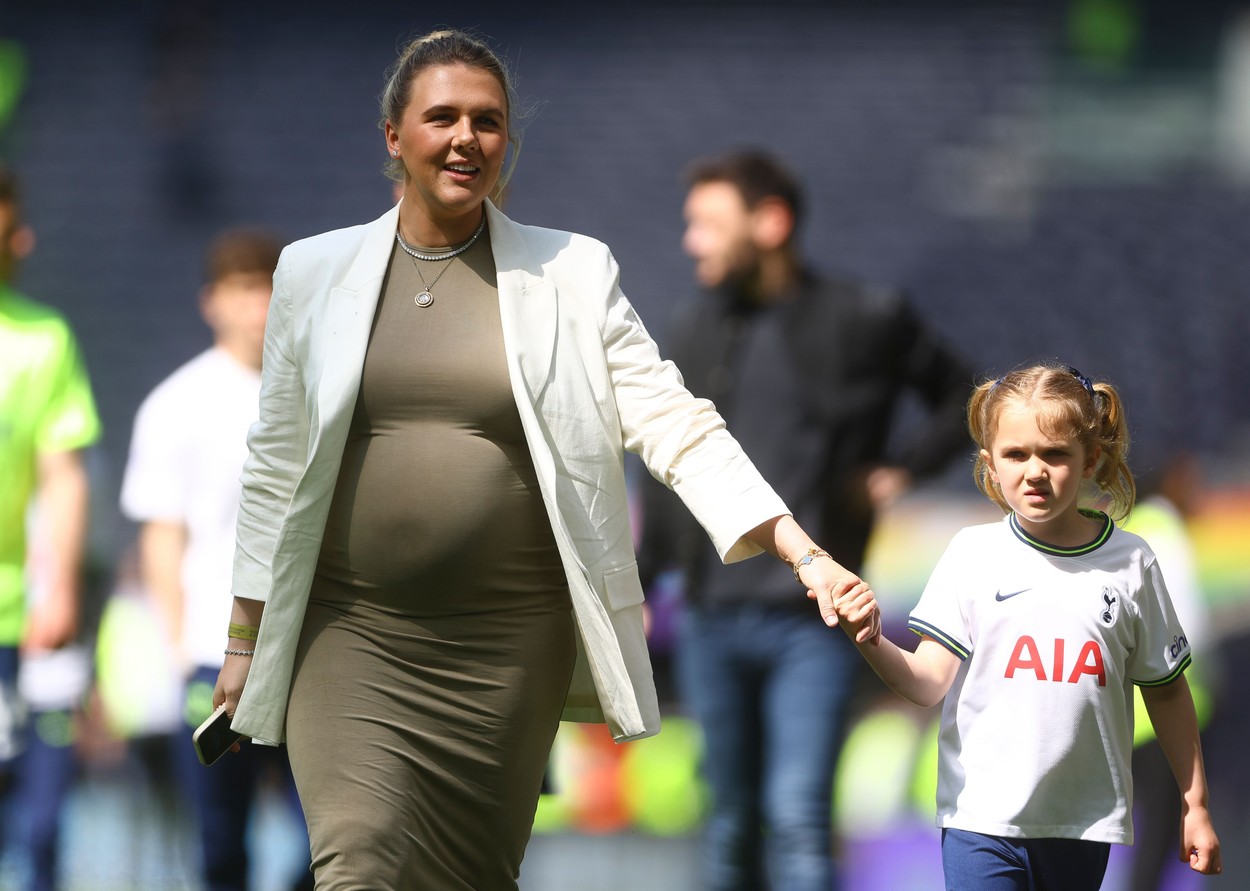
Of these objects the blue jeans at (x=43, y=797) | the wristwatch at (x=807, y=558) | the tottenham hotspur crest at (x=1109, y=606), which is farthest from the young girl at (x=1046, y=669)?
the blue jeans at (x=43, y=797)

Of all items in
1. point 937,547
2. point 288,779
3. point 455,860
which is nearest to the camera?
point 455,860

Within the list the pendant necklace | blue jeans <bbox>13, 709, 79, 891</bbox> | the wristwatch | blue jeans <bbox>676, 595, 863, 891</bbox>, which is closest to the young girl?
the wristwatch

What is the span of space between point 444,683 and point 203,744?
1.60ft

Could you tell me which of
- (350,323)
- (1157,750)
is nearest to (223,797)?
(350,323)

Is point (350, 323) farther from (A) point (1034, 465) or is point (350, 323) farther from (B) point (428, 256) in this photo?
(A) point (1034, 465)

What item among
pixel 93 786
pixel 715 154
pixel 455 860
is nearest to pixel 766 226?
pixel 715 154

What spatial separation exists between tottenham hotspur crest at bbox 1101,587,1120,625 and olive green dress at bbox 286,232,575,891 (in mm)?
1004

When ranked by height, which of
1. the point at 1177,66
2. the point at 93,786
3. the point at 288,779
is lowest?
the point at 93,786

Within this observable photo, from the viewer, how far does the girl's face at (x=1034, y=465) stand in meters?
3.09

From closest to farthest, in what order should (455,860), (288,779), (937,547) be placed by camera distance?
(455,860), (288,779), (937,547)

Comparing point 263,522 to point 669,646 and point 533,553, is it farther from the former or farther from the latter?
point 669,646

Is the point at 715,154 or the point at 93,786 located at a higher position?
the point at 715,154

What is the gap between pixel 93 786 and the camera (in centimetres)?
679

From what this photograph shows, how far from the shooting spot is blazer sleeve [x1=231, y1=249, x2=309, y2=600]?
3.18 meters
